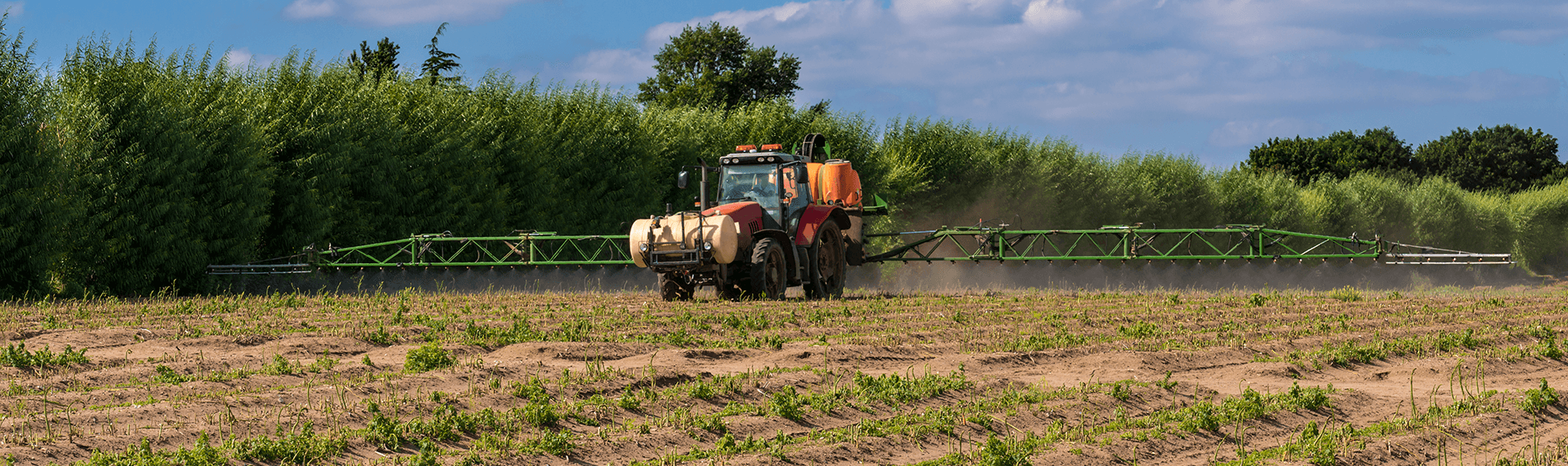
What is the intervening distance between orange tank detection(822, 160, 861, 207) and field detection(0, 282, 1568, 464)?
387 cm

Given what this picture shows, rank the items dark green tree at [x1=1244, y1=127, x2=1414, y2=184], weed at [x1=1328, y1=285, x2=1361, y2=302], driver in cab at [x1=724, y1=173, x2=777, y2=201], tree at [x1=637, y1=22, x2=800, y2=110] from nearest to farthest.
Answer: driver in cab at [x1=724, y1=173, x2=777, y2=201]
weed at [x1=1328, y1=285, x2=1361, y2=302]
tree at [x1=637, y1=22, x2=800, y2=110]
dark green tree at [x1=1244, y1=127, x2=1414, y2=184]

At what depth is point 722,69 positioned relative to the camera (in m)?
54.3

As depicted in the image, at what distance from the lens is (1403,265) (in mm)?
20750

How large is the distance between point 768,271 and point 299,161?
8.59 m

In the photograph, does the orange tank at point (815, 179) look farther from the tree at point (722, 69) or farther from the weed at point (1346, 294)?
the tree at point (722, 69)

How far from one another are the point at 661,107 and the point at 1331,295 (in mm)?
18196

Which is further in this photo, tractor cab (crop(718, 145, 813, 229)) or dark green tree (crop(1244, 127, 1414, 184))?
dark green tree (crop(1244, 127, 1414, 184))

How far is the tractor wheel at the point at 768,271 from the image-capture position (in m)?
16.7

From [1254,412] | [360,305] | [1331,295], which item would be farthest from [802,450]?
[1331,295]

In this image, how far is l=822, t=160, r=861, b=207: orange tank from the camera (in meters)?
18.6

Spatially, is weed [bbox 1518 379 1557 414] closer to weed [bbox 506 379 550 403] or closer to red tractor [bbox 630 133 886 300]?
weed [bbox 506 379 550 403]

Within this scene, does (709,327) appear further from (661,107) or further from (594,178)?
(661,107)

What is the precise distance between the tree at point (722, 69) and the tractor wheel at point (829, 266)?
33.2 metres

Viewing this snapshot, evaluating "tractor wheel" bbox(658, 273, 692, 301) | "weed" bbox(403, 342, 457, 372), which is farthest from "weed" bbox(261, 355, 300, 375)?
"tractor wheel" bbox(658, 273, 692, 301)
